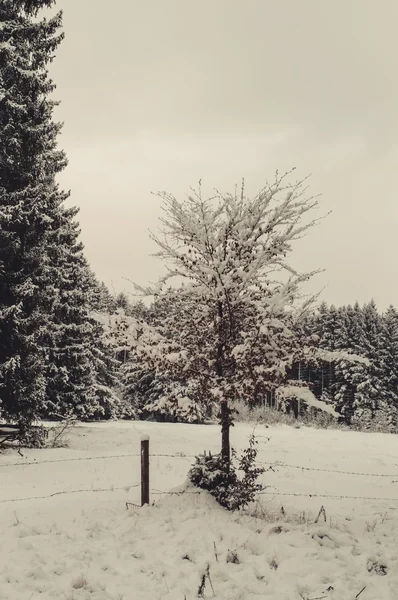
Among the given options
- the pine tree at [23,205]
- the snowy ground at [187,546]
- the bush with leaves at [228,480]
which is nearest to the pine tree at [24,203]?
the pine tree at [23,205]

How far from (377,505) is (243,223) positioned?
6249 mm

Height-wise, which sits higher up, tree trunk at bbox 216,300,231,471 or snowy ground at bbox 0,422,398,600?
tree trunk at bbox 216,300,231,471

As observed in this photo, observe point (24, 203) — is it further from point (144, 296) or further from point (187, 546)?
point (187, 546)

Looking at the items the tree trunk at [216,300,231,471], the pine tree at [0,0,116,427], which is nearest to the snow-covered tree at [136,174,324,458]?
the tree trunk at [216,300,231,471]

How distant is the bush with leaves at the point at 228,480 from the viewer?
7293 millimetres

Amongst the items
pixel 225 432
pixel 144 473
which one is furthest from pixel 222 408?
pixel 144 473

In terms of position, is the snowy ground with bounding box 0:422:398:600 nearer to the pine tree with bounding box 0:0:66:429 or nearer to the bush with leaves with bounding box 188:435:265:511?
the bush with leaves with bounding box 188:435:265:511

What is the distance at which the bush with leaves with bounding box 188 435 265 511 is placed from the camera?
23.9 ft

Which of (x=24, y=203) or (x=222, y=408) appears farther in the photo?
(x=24, y=203)

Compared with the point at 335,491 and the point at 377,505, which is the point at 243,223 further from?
the point at 335,491

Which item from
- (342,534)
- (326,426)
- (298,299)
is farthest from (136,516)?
(326,426)

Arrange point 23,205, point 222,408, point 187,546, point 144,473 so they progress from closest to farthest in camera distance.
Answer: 1. point 187,546
2. point 144,473
3. point 222,408
4. point 23,205

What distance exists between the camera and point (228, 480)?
24.9 feet

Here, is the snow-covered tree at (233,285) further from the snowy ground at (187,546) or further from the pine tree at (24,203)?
the pine tree at (24,203)
